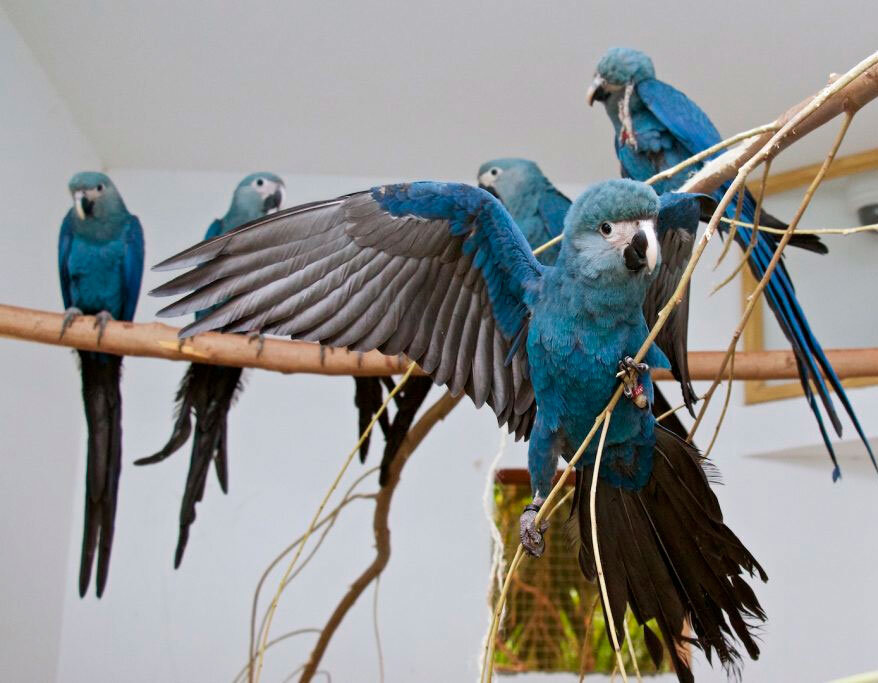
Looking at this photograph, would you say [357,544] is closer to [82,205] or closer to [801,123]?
[82,205]

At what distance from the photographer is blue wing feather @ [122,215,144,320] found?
2.35 metres

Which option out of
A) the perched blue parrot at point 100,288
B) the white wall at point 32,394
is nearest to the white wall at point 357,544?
the white wall at point 32,394

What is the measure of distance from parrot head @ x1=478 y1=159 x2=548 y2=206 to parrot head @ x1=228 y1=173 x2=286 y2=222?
608 millimetres

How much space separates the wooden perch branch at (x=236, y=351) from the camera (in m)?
1.91

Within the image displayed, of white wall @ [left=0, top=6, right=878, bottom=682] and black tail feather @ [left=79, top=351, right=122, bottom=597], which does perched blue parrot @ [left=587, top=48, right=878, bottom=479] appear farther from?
black tail feather @ [left=79, top=351, right=122, bottom=597]

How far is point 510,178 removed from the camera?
232 centimetres

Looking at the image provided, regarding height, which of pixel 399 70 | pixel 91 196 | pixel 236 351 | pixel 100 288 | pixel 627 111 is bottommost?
pixel 236 351

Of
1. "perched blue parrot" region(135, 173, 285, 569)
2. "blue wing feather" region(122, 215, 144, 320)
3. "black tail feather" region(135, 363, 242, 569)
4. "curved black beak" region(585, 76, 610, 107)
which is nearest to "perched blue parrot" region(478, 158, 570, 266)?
"curved black beak" region(585, 76, 610, 107)

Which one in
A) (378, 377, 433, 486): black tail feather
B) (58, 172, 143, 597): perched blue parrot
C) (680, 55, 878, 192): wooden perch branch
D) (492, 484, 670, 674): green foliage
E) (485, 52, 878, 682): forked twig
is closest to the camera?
(485, 52, 878, 682): forked twig

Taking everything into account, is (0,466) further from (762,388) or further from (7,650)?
(762,388)

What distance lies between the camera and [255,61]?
2459 millimetres

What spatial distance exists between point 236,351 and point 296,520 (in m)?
0.95

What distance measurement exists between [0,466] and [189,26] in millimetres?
1182

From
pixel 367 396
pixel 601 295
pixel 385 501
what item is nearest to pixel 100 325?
pixel 367 396
